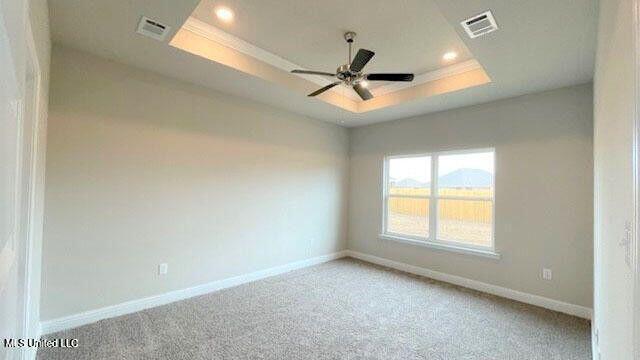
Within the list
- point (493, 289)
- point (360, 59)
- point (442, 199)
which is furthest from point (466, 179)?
point (360, 59)

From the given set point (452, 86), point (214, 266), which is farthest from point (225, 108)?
point (452, 86)

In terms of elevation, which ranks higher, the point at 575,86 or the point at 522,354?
the point at 575,86

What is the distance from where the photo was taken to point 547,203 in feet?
10.7

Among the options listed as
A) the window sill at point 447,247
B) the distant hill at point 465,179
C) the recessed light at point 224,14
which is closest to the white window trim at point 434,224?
the window sill at point 447,247

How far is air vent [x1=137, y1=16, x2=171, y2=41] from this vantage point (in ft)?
7.24

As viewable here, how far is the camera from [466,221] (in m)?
4.01

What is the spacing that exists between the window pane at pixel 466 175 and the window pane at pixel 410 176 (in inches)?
8.8

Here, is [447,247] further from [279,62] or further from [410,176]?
[279,62]

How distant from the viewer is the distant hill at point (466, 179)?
385 cm

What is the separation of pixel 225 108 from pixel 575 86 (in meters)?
4.11

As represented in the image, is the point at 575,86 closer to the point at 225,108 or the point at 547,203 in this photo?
the point at 547,203

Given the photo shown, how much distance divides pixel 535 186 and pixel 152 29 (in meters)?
4.29

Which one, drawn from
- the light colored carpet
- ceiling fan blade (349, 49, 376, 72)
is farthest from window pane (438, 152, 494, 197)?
ceiling fan blade (349, 49, 376, 72)

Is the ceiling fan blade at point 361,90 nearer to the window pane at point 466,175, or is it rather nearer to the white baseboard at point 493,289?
the window pane at point 466,175
